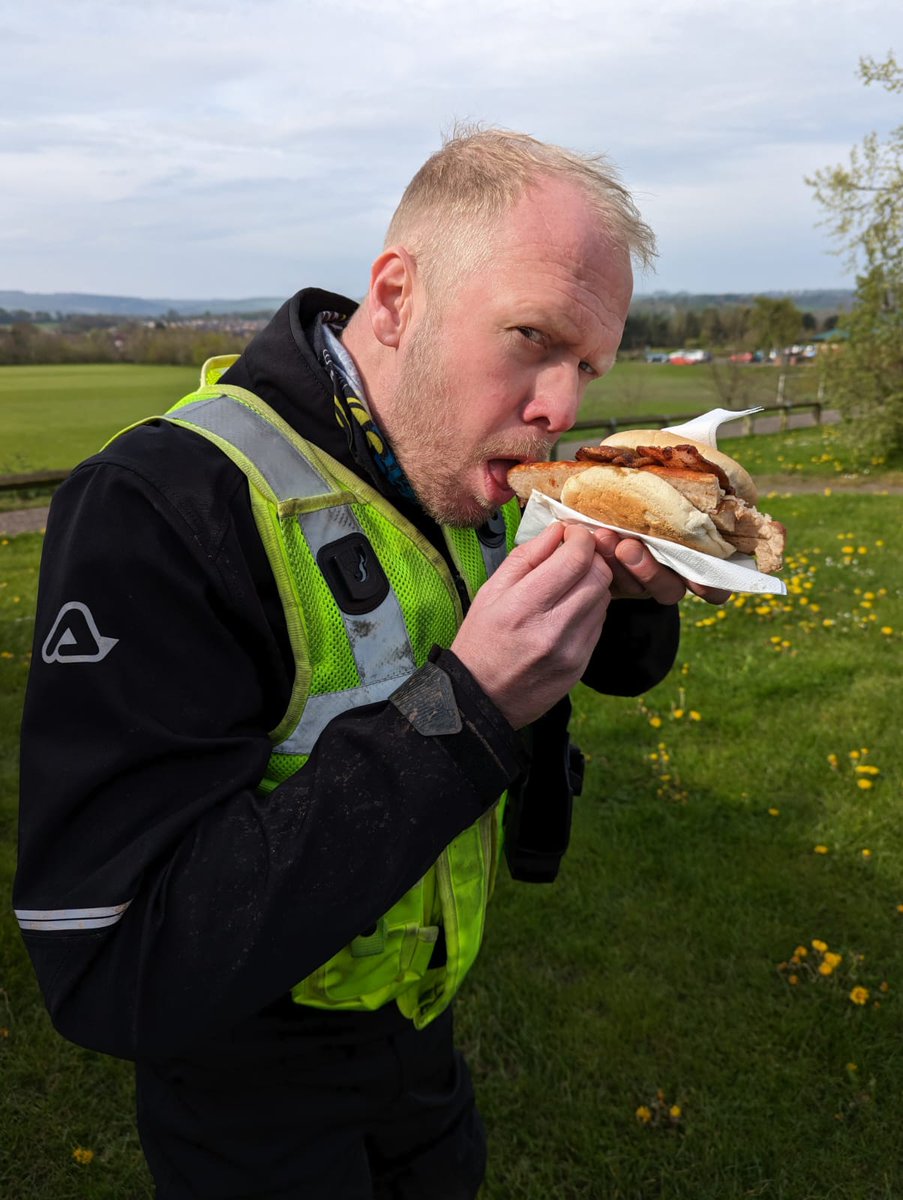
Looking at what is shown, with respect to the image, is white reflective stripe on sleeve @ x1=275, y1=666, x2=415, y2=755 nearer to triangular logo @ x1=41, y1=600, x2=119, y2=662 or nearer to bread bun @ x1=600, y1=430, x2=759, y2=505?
triangular logo @ x1=41, y1=600, x2=119, y2=662

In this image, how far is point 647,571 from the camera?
7.00 feet

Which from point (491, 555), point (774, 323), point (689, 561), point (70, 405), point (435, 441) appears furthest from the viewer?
point (774, 323)

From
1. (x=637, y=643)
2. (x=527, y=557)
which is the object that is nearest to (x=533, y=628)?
(x=527, y=557)

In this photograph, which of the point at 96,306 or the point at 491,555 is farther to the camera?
the point at 96,306

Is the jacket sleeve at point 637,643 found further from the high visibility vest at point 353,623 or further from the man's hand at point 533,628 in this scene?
the man's hand at point 533,628

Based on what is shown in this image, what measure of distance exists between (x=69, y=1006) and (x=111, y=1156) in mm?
2517

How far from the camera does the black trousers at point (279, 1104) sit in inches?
79.7

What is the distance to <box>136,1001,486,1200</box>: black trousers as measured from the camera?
79.7 inches

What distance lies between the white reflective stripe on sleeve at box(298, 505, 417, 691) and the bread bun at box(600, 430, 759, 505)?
90 cm

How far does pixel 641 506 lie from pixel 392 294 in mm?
779

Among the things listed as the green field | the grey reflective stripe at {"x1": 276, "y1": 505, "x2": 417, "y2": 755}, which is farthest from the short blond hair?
the green field

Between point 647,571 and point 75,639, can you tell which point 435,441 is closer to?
point 647,571

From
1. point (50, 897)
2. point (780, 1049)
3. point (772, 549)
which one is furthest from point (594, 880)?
point (50, 897)

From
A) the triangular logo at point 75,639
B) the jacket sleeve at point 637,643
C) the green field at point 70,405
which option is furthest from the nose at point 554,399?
the green field at point 70,405
